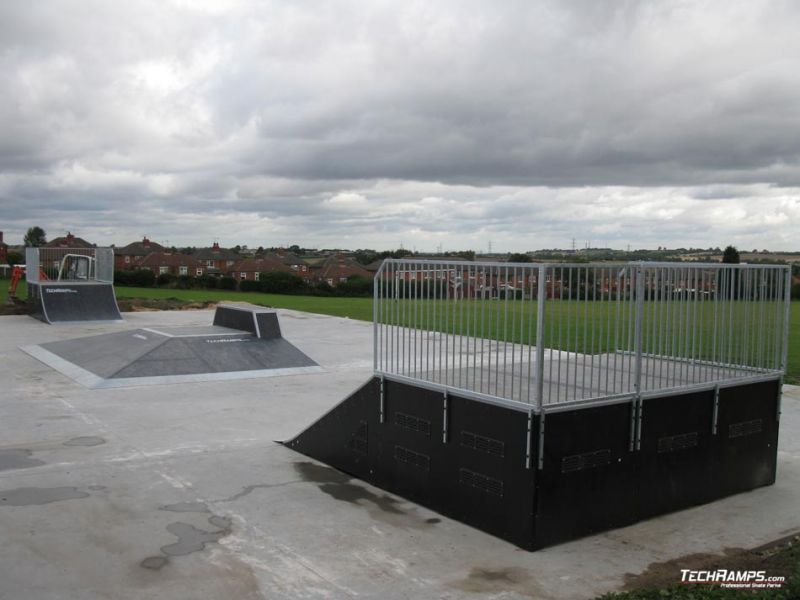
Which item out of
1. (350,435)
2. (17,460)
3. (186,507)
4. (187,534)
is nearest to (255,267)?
(17,460)

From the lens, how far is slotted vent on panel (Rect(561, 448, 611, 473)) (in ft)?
24.0

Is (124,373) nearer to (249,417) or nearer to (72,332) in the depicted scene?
(249,417)

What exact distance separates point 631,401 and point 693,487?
4.98 feet

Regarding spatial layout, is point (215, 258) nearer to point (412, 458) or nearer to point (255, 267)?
point (255, 267)

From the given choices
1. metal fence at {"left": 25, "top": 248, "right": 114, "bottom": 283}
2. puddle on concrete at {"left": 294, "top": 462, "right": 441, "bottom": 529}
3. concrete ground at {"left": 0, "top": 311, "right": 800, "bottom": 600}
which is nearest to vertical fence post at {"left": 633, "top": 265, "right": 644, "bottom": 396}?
concrete ground at {"left": 0, "top": 311, "right": 800, "bottom": 600}

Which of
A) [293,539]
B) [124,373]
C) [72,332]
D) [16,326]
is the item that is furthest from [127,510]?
[16,326]

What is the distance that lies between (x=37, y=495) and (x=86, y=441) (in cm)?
254

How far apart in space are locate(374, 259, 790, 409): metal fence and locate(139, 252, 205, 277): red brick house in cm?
10112

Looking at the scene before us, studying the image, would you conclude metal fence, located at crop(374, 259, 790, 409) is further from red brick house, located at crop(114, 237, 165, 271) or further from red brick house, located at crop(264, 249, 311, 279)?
red brick house, located at crop(114, 237, 165, 271)

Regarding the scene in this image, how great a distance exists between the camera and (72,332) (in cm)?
2452

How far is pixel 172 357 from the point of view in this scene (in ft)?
55.4

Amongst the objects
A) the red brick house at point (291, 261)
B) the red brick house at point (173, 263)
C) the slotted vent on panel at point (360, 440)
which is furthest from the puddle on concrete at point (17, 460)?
the red brick house at point (173, 263)

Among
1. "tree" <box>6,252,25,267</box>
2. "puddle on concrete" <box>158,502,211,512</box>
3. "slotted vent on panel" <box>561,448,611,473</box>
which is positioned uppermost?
→ "tree" <box>6,252,25,267</box>

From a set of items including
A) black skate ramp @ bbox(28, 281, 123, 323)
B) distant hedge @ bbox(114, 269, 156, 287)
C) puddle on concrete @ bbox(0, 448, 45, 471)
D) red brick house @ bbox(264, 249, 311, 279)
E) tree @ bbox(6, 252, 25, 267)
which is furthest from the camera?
red brick house @ bbox(264, 249, 311, 279)
